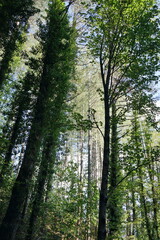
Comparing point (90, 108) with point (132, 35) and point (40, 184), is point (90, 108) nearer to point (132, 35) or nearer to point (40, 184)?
point (132, 35)

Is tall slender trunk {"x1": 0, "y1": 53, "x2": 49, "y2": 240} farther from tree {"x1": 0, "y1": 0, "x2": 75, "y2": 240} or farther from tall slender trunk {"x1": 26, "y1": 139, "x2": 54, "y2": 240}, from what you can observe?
tall slender trunk {"x1": 26, "y1": 139, "x2": 54, "y2": 240}

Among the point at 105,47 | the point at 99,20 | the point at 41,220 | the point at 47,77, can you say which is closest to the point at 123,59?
the point at 105,47

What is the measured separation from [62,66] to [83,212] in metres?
7.24

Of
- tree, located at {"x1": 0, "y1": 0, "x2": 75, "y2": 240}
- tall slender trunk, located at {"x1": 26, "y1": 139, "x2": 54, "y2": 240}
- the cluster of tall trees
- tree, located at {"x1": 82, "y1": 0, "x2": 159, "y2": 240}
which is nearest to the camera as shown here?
tree, located at {"x1": 82, "y1": 0, "x2": 159, "y2": 240}

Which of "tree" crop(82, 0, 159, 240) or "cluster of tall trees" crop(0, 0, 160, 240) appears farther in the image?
"cluster of tall trees" crop(0, 0, 160, 240)

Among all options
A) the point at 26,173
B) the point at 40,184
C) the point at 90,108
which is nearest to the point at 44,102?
the point at 90,108

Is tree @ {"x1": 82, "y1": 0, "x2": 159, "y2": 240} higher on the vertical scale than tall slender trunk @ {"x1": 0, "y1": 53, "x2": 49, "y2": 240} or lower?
higher

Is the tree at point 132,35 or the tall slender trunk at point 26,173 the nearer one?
the tree at point 132,35

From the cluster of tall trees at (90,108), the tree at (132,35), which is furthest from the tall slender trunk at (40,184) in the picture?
the tree at (132,35)

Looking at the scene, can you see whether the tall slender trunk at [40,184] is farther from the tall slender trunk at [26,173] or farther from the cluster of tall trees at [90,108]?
the tall slender trunk at [26,173]

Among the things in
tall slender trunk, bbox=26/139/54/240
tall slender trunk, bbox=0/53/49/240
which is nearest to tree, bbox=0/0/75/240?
tall slender trunk, bbox=0/53/49/240

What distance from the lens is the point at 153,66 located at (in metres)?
4.84

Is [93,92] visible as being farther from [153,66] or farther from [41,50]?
[153,66]

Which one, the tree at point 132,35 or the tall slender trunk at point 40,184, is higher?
the tree at point 132,35
